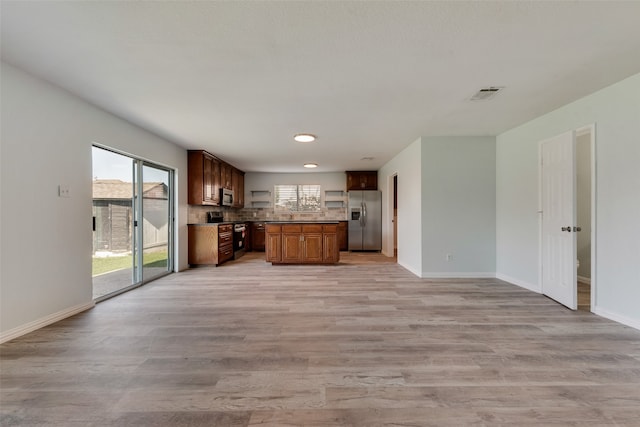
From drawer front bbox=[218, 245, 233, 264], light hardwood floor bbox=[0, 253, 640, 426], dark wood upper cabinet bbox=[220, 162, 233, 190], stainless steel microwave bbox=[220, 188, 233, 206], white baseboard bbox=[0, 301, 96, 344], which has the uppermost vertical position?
dark wood upper cabinet bbox=[220, 162, 233, 190]

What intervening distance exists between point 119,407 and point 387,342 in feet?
6.10

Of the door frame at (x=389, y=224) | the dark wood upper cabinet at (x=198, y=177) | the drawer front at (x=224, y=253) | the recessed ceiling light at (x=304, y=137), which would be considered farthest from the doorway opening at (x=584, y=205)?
the dark wood upper cabinet at (x=198, y=177)

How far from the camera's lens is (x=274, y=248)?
5.82 meters

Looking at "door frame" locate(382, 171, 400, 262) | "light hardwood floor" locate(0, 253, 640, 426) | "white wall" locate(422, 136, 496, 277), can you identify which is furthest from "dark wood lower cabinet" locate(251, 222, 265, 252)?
"white wall" locate(422, 136, 496, 277)

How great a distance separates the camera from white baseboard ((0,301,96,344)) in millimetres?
2296

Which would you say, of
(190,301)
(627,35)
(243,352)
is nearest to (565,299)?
(627,35)

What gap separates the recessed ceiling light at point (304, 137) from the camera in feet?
14.0

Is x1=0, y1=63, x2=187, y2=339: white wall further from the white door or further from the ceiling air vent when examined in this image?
the white door

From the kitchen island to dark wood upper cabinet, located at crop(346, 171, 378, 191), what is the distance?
2.54 meters

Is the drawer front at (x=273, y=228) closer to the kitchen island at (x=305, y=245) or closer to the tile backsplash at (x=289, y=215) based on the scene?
the kitchen island at (x=305, y=245)

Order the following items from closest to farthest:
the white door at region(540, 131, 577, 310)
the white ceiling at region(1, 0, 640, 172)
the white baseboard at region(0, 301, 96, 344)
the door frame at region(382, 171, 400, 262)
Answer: the white ceiling at region(1, 0, 640, 172)
the white baseboard at region(0, 301, 96, 344)
the white door at region(540, 131, 577, 310)
the door frame at region(382, 171, 400, 262)

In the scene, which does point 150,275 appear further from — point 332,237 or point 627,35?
point 627,35

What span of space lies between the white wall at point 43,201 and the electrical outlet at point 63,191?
40mm

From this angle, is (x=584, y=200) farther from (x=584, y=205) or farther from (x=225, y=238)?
(x=225, y=238)
